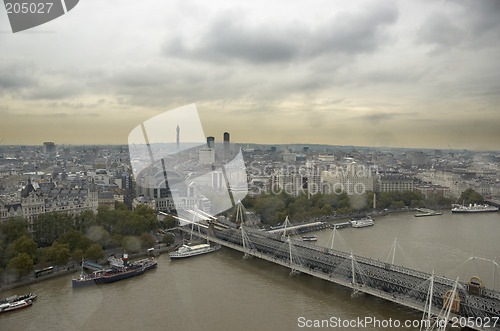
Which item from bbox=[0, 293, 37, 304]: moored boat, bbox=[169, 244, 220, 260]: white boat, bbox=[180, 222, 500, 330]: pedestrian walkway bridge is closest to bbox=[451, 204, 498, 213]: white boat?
bbox=[180, 222, 500, 330]: pedestrian walkway bridge

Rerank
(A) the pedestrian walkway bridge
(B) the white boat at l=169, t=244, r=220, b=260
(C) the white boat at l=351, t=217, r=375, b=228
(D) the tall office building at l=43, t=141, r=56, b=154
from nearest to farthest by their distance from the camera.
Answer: (A) the pedestrian walkway bridge → (B) the white boat at l=169, t=244, r=220, b=260 → (C) the white boat at l=351, t=217, r=375, b=228 → (D) the tall office building at l=43, t=141, r=56, b=154

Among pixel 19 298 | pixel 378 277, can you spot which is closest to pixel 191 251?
pixel 19 298

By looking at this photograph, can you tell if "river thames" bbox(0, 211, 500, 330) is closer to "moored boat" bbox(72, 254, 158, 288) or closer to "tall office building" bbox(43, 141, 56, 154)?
"moored boat" bbox(72, 254, 158, 288)

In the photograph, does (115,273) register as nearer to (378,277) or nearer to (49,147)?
(378,277)

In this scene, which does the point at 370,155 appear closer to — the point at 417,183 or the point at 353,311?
the point at 417,183

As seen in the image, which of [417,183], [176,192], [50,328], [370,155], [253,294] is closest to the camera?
[50,328]

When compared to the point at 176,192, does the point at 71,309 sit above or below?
below

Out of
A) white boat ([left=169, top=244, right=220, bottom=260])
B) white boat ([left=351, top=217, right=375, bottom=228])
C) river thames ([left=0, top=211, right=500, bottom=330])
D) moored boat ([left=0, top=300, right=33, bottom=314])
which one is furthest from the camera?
white boat ([left=351, top=217, right=375, bottom=228])

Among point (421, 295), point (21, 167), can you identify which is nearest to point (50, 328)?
point (421, 295)
